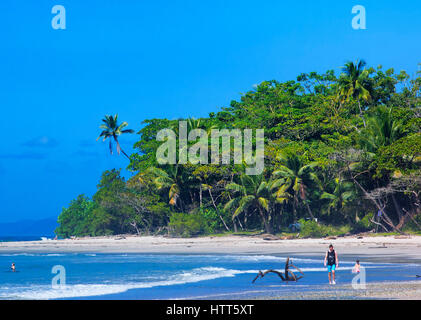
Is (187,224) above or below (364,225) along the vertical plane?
below

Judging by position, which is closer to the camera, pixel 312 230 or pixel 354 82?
pixel 312 230

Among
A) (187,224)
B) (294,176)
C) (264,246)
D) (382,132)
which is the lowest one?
(264,246)

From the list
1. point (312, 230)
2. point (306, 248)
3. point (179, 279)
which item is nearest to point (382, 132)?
point (312, 230)

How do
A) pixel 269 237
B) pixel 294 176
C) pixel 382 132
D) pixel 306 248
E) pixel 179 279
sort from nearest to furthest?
pixel 179 279 → pixel 306 248 → pixel 382 132 → pixel 294 176 → pixel 269 237

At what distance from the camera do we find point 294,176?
36250mm

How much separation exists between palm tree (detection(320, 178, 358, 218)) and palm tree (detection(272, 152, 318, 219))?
144 cm

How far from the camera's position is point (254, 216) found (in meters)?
42.1

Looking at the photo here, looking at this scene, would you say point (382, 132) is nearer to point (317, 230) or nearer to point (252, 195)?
point (317, 230)

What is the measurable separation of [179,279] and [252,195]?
1983 centimetres

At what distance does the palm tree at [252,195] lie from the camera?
3738 cm
